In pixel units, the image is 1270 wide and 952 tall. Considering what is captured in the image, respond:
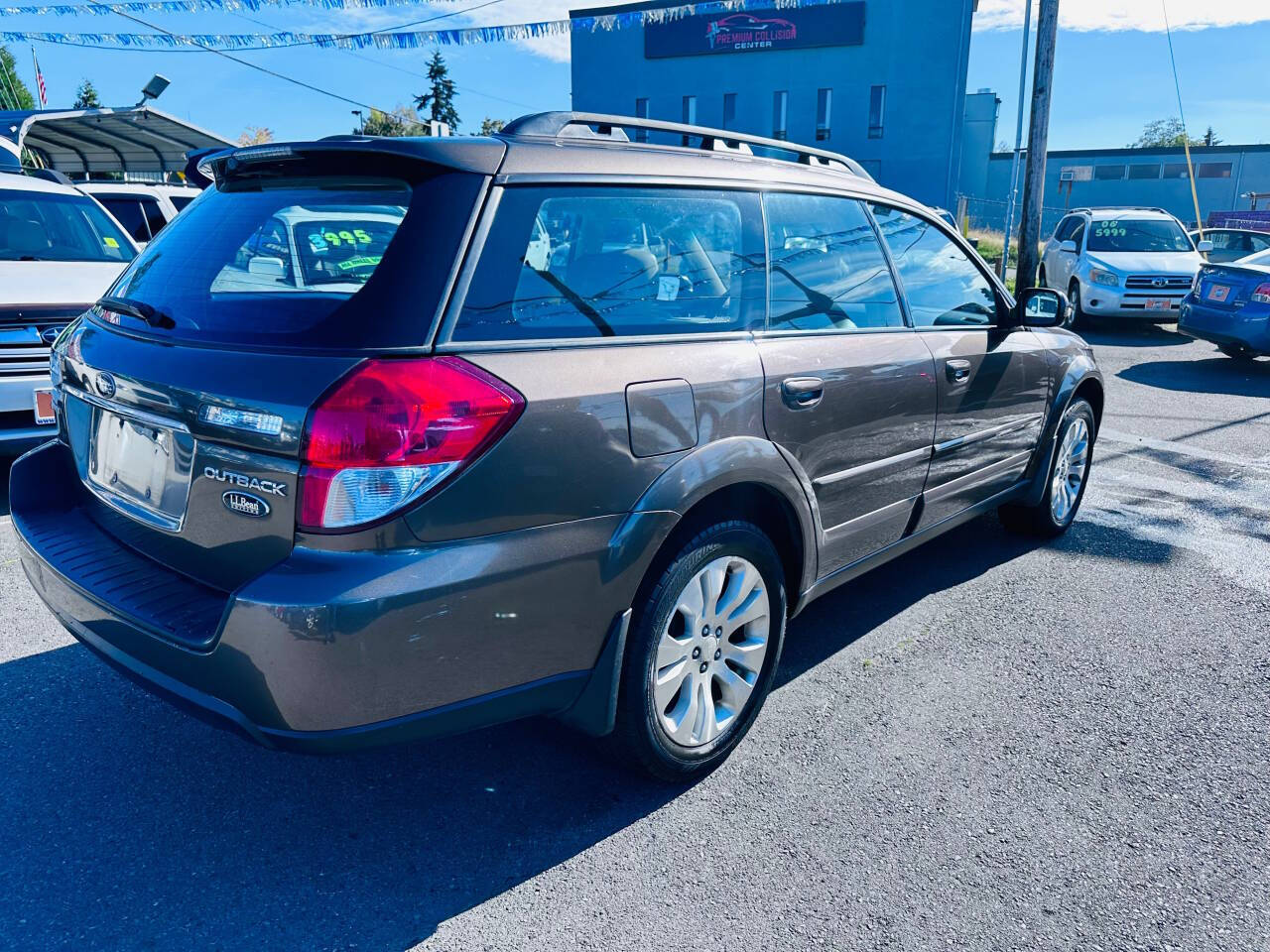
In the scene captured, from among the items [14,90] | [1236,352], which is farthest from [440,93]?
[1236,352]

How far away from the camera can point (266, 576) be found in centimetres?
203

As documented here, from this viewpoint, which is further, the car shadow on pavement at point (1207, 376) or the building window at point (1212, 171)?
the building window at point (1212, 171)

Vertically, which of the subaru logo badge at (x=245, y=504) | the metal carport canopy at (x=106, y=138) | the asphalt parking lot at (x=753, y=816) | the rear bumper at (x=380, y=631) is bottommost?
the asphalt parking lot at (x=753, y=816)

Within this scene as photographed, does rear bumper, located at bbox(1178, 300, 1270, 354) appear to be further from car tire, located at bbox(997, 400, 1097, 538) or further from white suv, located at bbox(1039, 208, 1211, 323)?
car tire, located at bbox(997, 400, 1097, 538)

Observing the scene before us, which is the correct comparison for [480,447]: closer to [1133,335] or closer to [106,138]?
[1133,335]

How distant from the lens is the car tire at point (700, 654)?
253 centimetres

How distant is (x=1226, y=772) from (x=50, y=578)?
351 centimetres

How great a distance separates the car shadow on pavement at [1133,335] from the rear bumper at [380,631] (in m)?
12.7

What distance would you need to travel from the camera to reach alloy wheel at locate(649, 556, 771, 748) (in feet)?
8.64

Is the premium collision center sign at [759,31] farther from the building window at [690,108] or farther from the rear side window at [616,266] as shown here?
the rear side window at [616,266]

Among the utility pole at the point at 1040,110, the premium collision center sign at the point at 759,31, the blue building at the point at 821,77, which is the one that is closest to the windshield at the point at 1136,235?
the utility pole at the point at 1040,110

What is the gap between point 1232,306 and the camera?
34.0ft

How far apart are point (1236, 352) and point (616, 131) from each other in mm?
11360

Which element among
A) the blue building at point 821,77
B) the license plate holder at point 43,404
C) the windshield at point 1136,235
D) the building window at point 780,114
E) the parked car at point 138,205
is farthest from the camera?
the building window at point 780,114
